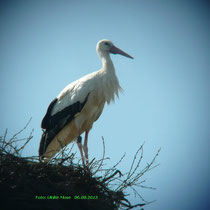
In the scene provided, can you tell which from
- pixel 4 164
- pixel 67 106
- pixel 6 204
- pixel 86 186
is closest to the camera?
pixel 6 204

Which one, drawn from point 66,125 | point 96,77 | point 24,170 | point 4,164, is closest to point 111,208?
point 24,170

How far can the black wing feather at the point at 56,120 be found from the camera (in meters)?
3.74

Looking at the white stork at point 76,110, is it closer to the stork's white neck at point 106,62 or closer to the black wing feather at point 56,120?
the black wing feather at point 56,120

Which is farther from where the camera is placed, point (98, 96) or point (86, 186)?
point (98, 96)

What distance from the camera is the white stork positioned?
12.4 ft

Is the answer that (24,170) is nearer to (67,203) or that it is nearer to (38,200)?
(38,200)

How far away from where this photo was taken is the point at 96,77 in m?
3.98

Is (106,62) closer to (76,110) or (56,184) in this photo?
(76,110)

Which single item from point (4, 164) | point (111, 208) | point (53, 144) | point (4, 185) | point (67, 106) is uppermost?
point (67, 106)

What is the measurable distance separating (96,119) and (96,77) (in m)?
0.59

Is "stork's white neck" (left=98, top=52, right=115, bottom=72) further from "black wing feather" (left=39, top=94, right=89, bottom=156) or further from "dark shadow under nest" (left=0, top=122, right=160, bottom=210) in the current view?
"dark shadow under nest" (left=0, top=122, right=160, bottom=210)

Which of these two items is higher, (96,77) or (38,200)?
(96,77)

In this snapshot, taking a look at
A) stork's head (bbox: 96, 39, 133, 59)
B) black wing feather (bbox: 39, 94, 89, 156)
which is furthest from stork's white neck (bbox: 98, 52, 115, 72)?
black wing feather (bbox: 39, 94, 89, 156)

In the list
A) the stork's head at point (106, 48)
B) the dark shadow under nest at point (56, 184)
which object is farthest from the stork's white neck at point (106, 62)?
the dark shadow under nest at point (56, 184)
